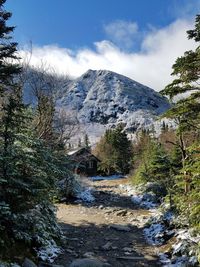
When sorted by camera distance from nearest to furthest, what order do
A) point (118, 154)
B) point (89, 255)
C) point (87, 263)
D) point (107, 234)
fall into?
1. point (87, 263)
2. point (89, 255)
3. point (107, 234)
4. point (118, 154)

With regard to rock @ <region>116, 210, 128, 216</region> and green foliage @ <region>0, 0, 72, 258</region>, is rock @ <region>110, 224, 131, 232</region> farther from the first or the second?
green foliage @ <region>0, 0, 72, 258</region>

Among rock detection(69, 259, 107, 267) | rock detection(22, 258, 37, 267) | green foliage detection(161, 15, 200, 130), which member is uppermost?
green foliage detection(161, 15, 200, 130)

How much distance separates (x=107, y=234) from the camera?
53.6 feet

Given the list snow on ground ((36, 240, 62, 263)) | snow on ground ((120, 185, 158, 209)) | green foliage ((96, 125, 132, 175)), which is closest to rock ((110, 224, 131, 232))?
snow on ground ((36, 240, 62, 263))

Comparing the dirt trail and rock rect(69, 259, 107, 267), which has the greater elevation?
rock rect(69, 259, 107, 267)

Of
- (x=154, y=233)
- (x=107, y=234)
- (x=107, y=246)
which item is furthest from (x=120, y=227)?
(x=107, y=246)

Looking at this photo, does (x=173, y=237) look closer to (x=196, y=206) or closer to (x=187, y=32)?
(x=196, y=206)

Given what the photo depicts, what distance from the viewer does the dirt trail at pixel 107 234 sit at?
1243 cm

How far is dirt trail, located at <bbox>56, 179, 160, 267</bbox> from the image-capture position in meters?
12.4

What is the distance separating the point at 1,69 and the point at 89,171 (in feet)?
172

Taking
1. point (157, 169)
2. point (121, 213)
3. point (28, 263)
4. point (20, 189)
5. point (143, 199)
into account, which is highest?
point (157, 169)

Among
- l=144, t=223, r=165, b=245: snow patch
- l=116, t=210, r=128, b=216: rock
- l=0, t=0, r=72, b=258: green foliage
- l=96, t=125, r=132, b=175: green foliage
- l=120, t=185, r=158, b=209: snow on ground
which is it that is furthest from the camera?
l=96, t=125, r=132, b=175: green foliage

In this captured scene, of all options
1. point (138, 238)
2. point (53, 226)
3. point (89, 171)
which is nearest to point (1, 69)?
point (53, 226)

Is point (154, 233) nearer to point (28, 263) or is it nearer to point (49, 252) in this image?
point (49, 252)
